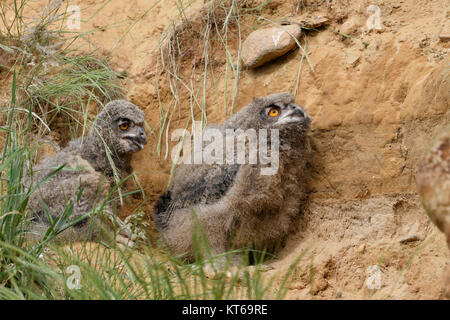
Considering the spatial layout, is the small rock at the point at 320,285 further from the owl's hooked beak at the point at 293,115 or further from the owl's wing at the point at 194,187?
the owl's hooked beak at the point at 293,115

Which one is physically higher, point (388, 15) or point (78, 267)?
point (388, 15)

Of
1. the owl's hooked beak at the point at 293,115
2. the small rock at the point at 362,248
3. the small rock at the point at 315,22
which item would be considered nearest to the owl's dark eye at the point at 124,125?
the owl's hooked beak at the point at 293,115

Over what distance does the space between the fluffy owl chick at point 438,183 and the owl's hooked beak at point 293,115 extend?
273cm

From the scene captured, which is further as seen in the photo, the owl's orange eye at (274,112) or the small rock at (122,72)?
the small rock at (122,72)

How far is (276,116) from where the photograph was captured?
6.04m

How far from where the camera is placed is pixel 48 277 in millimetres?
3908

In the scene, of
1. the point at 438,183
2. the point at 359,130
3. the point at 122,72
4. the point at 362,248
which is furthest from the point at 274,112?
the point at 438,183

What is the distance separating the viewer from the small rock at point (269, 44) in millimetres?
6648

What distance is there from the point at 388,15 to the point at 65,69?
12.3 feet

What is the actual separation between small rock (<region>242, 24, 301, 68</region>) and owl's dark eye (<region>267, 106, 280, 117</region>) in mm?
933

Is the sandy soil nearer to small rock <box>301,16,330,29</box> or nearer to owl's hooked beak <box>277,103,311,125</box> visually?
small rock <box>301,16,330,29</box>

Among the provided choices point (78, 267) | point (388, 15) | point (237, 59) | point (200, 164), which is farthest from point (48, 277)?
point (388, 15)

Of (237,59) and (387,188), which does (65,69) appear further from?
(387,188)

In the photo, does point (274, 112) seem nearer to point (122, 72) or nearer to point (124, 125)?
point (124, 125)
